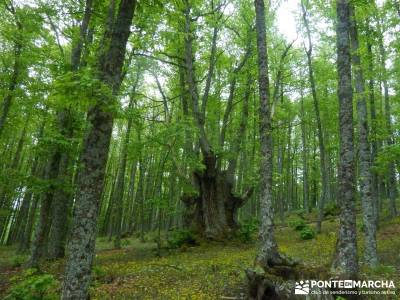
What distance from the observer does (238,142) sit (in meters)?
18.3

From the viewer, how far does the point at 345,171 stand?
7027 millimetres

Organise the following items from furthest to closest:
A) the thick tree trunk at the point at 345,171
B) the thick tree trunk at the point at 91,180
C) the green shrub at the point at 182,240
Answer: the green shrub at the point at 182,240 → the thick tree trunk at the point at 345,171 → the thick tree trunk at the point at 91,180

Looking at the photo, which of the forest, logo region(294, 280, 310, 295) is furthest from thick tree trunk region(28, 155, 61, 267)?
logo region(294, 280, 310, 295)

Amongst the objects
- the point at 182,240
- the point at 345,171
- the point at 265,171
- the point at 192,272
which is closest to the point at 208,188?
the point at 182,240

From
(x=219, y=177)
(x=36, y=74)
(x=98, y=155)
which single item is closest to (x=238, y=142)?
(x=219, y=177)

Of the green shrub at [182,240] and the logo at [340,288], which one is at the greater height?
the green shrub at [182,240]

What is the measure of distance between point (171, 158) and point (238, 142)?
15.9ft

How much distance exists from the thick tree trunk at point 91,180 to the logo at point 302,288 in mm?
3977

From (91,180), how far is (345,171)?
5594 mm

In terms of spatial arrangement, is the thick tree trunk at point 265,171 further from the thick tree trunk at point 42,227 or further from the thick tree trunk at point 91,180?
the thick tree trunk at point 42,227

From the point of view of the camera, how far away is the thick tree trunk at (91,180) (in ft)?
15.9

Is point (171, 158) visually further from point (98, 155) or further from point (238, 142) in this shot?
point (98, 155)

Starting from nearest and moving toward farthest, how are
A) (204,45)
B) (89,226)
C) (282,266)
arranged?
(89,226)
(282,266)
(204,45)

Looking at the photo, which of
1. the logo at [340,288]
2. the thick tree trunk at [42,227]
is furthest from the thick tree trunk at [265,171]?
the thick tree trunk at [42,227]
